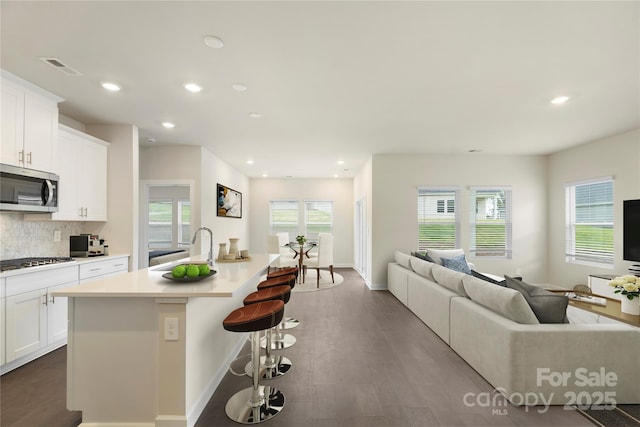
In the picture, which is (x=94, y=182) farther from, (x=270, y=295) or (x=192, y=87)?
(x=270, y=295)

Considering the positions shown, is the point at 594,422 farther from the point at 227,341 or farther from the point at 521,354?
the point at 227,341

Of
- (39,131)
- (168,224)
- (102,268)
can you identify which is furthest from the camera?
(168,224)

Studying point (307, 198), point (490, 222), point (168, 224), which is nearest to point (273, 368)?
point (490, 222)

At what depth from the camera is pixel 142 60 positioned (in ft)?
7.98

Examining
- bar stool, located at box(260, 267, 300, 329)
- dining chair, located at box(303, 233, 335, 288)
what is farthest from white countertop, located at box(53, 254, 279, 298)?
dining chair, located at box(303, 233, 335, 288)

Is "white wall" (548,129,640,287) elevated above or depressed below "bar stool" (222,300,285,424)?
above

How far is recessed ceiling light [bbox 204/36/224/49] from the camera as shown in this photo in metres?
2.13

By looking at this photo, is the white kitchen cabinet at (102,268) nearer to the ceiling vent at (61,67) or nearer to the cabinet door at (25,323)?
the cabinet door at (25,323)

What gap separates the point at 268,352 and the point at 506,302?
6.73 feet

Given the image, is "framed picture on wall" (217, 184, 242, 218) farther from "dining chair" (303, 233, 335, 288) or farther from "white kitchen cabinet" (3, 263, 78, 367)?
"white kitchen cabinet" (3, 263, 78, 367)

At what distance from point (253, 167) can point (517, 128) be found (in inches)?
208

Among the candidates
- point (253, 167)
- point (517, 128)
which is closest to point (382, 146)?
point (517, 128)

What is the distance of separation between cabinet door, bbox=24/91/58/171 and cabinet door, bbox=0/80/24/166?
0.05 metres

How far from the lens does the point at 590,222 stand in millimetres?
5008
